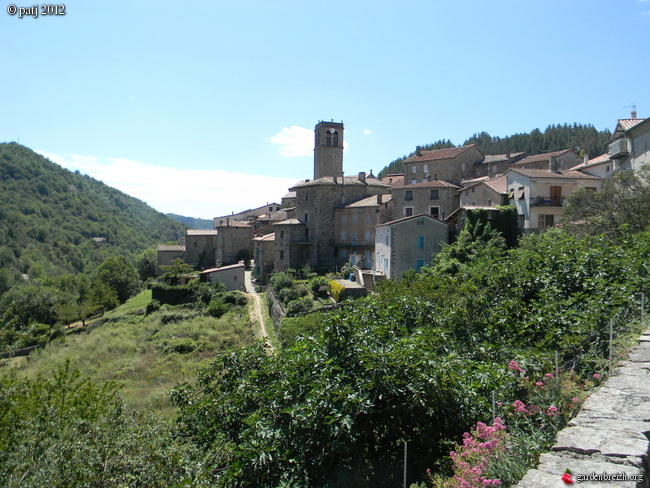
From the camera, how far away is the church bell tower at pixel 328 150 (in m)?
60.9

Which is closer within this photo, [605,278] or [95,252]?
[605,278]

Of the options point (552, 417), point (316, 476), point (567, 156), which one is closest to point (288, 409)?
point (316, 476)

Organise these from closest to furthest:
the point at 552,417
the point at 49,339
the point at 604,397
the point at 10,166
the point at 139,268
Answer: the point at 604,397 < the point at 552,417 < the point at 49,339 < the point at 139,268 < the point at 10,166

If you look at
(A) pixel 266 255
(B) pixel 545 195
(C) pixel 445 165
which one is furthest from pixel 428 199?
(A) pixel 266 255

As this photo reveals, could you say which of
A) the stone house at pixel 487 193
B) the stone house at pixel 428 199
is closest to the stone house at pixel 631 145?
the stone house at pixel 487 193

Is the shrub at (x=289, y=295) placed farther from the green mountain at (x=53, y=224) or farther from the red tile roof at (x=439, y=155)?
the green mountain at (x=53, y=224)

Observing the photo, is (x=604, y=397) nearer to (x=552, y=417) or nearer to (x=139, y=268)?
(x=552, y=417)

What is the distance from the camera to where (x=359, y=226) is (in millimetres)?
44969

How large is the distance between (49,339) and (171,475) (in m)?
46.5

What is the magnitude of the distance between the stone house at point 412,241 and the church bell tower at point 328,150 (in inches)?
1199

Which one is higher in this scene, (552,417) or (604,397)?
(604,397)

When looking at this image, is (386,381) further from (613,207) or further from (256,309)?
(256,309)

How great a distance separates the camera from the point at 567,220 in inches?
867

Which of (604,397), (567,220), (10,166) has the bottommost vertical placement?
(604,397)
